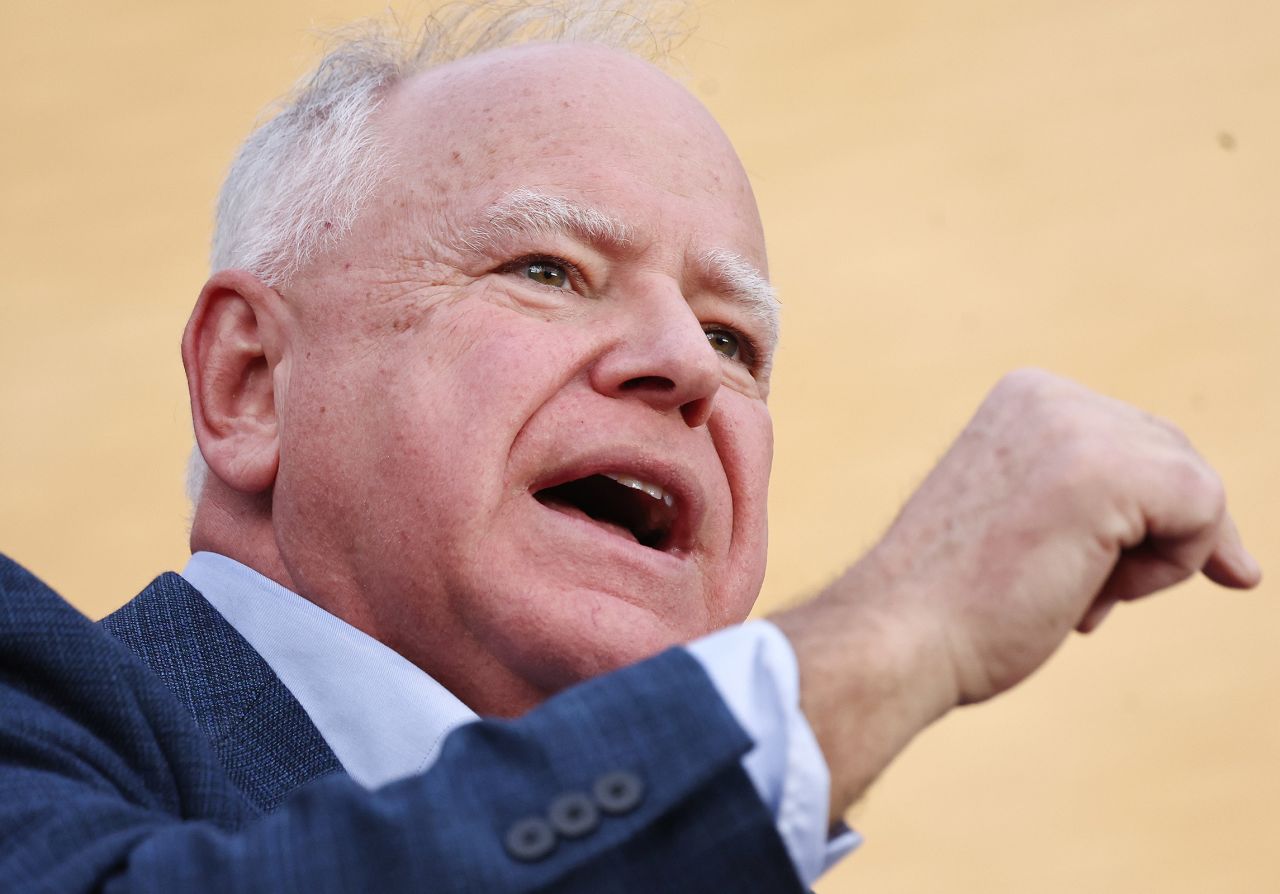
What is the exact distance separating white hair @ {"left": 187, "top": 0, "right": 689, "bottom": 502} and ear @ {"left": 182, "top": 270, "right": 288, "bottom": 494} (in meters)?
0.03

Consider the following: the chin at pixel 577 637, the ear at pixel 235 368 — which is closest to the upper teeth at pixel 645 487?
the chin at pixel 577 637

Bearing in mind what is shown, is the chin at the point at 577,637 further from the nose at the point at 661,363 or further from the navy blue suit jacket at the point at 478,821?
the navy blue suit jacket at the point at 478,821

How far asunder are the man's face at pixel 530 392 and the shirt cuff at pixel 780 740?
0.38 metres

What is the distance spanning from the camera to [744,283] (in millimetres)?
1339

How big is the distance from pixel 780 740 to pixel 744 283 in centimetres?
69

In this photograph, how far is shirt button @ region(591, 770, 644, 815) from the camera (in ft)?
2.22

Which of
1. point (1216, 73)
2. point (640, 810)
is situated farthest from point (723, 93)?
point (640, 810)

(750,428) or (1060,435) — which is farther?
(750,428)

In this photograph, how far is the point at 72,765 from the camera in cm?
81

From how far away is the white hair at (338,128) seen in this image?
1312 millimetres

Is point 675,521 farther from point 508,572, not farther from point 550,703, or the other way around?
point 550,703

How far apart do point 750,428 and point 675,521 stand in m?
0.13

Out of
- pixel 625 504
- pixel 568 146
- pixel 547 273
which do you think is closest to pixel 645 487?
pixel 625 504

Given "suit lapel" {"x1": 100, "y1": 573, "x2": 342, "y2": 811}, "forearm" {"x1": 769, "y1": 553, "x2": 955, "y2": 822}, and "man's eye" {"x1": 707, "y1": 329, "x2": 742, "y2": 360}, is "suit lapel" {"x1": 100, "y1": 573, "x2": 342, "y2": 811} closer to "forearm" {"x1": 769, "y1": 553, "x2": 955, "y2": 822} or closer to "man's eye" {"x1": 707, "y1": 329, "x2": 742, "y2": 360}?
"forearm" {"x1": 769, "y1": 553, "x2": 955, "y2": 822}
